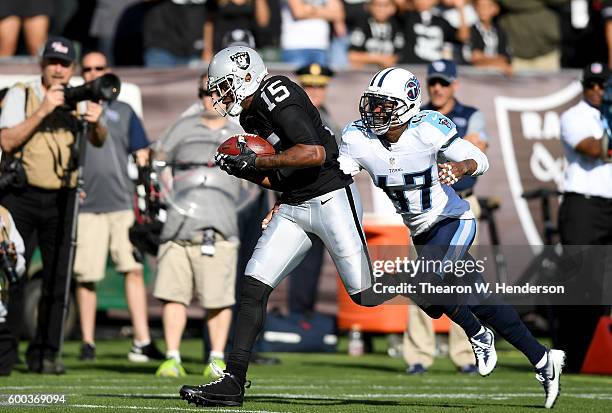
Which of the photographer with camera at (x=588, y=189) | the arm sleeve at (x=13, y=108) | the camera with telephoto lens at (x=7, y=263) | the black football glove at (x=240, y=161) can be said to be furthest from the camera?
the photographer with camera at (x=588, y=189)

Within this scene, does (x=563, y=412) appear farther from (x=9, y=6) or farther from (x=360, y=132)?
(x=9, y=6)

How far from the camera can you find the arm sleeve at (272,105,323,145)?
707 centimetres

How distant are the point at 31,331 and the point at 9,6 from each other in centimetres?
332

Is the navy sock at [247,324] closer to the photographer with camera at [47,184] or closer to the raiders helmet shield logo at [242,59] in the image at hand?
the raiders helmet shield logo at [242,59]

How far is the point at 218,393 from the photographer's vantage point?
6.95 m

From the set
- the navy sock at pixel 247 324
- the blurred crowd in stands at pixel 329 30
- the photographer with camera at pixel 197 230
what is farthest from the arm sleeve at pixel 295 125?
the blurred crowd in stands at pixel 329 30

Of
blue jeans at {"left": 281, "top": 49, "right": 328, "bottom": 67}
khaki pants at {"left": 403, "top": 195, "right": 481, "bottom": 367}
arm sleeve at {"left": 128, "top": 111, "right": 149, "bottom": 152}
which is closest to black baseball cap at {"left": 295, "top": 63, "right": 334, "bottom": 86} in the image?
arm sleeve at {"left": 128, "top": 111, "right": 149, "bottom": 152}

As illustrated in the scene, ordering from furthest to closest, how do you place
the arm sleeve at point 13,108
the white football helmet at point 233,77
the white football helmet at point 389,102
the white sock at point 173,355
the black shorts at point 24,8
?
the black shorts at point 24,8
the white sock at point 173,355
the arm sleeve at point 13,108
the white football helmet at point 389,102
the white football helmet at point 233,77

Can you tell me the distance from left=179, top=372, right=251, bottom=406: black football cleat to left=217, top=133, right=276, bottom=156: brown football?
113cm

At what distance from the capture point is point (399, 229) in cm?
1139

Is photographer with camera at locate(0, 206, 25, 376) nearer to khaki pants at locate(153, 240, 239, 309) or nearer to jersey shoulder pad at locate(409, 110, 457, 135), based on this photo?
khaki pants at locate(153, 240, 239, 309)

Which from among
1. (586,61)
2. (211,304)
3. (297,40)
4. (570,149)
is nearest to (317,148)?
(211,304)

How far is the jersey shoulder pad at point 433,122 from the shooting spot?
7496mm

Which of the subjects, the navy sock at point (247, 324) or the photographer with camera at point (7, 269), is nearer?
the navy sock at point (247, 324)
